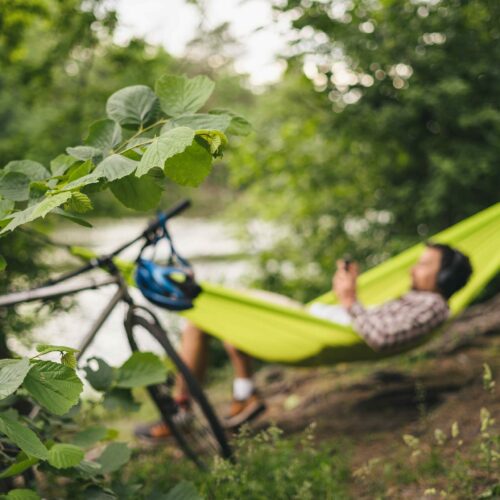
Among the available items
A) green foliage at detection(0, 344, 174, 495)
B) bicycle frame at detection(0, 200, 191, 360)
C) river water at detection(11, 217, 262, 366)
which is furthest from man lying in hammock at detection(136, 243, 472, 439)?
green foliage at detection(0, 344, 174, 495)

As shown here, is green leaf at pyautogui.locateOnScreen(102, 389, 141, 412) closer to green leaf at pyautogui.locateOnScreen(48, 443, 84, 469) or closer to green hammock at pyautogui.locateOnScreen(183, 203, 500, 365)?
green leaf at pyautogui.locateOnScreen(48, 443, 84, 469)

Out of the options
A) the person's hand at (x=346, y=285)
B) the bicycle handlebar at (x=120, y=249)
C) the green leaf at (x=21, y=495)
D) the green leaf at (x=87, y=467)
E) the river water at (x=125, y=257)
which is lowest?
the river water at (x=125, y=257)

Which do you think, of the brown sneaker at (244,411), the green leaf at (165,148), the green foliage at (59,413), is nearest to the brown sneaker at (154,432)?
the brown sneaker at (244,411)

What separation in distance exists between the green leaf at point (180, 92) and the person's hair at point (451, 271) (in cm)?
167

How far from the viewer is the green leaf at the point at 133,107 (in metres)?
0.98

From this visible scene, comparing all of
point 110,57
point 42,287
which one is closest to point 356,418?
point 42,287

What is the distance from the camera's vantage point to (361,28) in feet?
9.96

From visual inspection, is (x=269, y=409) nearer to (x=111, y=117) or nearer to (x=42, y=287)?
(x=42, y=287)

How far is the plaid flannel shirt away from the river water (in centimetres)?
82

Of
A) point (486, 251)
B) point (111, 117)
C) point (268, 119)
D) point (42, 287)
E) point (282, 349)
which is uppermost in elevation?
point (111, 117)

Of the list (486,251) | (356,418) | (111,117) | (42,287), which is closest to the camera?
(111,117)

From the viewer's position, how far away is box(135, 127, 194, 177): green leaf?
0.80 metres

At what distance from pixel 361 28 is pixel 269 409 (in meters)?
1.92

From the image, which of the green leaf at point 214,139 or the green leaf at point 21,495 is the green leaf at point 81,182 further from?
the green leaf at point 21,495
